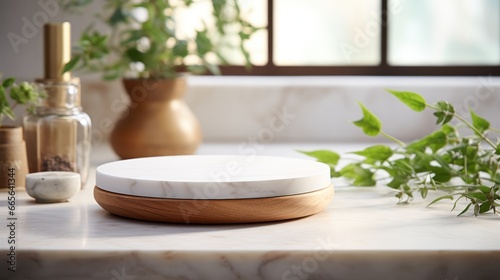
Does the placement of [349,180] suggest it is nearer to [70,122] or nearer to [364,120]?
[364,120]

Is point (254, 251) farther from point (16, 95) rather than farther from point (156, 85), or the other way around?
point (156, 85)

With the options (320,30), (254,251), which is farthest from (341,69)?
(254,251)

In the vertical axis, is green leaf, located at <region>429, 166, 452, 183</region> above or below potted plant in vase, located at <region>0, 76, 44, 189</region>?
below

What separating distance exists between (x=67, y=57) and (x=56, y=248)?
1.77 ft

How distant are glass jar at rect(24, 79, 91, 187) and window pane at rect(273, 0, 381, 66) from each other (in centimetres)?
95

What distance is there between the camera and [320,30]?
78.6 inches

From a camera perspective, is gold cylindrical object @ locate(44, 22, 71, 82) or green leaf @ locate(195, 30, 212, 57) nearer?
gold cylindrical object @ locate(44, 22, 71, 82)

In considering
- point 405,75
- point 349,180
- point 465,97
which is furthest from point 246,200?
point 405,75

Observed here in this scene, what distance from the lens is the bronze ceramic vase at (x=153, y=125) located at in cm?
133

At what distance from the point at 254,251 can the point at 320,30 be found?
1405 mm

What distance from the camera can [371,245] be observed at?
0.68 metres

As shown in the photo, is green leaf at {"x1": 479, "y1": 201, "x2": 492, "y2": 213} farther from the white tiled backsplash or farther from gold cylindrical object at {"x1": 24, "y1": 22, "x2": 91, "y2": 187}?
the white tiled backsplash

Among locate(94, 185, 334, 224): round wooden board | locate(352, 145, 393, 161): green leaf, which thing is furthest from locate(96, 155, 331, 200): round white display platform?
locate(352, 145, 393, 161): green leaf

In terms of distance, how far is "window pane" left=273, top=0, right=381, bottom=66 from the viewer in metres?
1.98
